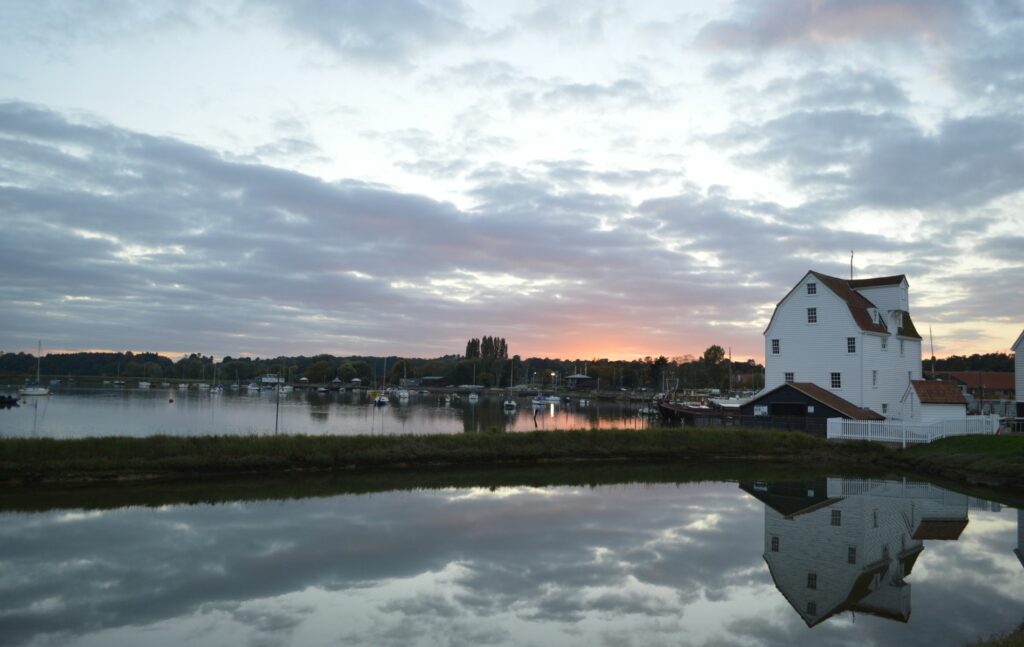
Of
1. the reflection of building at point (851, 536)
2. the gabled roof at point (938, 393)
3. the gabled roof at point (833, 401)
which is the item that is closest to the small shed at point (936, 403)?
the gabled roof at point (938, 393)

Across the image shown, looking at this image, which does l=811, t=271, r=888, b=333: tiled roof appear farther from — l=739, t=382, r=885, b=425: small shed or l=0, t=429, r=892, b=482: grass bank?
l=0, t=429, r=892, b=482: grass bank

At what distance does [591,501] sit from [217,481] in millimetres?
12958

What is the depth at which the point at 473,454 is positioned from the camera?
1192 inches

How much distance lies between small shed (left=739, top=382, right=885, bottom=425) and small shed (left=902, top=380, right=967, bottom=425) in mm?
2092

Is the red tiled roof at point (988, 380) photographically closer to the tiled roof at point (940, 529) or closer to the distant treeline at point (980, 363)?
the distant treeline at point (980, 363)

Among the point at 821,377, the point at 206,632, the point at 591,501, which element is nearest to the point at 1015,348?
the point at 821,377

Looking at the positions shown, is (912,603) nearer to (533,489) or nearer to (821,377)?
(533,489)

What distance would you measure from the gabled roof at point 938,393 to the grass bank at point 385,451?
29.9 feet

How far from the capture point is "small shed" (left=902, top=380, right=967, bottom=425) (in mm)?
40688

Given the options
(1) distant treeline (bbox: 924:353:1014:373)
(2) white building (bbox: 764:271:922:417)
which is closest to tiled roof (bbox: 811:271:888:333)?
(2) white building (bbox: 764:271:922:417)

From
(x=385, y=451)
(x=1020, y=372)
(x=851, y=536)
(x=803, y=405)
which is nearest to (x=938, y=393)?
(x=1020, y=372)

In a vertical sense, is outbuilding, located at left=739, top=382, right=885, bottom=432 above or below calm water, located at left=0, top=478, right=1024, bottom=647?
above

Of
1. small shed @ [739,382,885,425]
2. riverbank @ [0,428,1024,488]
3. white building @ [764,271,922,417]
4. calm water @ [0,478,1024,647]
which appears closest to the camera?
calm water @ [0,478,1024,647]

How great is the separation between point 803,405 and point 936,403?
7.39 m
